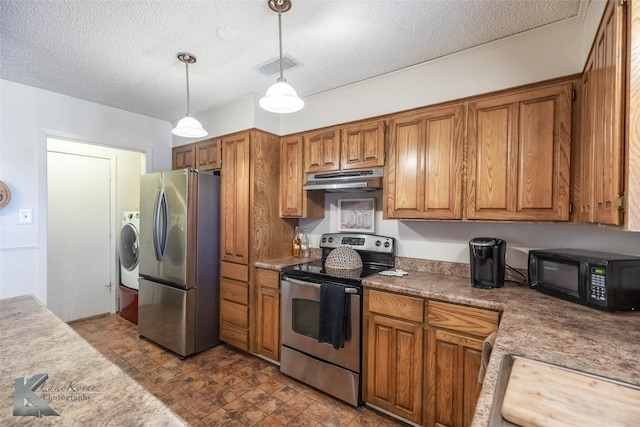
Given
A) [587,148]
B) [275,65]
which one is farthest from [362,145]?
[587,148]

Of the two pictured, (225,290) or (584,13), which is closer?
(584,13)

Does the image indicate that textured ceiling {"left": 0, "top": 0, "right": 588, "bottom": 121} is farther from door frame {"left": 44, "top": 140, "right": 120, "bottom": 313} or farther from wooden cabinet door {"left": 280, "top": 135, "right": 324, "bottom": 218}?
door frame {"left": 44, "top": 140, "right": 120, "bottom": 313}

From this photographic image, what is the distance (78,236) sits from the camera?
146 inches

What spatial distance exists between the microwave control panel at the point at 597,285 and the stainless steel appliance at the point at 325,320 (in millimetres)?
1228

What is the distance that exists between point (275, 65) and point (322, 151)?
80 cm

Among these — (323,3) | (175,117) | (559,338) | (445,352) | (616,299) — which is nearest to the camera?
(559,338)

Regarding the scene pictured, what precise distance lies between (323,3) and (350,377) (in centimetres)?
236

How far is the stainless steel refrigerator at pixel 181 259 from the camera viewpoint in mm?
2760

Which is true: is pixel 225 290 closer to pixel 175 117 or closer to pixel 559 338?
pixel 175 117

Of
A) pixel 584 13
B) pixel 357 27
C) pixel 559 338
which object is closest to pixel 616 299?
pixel 559 338

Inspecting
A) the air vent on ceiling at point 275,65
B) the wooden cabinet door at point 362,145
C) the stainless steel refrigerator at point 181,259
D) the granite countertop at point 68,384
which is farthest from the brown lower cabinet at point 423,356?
the air vent on ceiling at point 275,65

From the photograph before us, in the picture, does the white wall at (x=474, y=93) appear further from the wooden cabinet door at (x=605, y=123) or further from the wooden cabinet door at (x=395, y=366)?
the wooden cabinet door at (x=395, y=366)

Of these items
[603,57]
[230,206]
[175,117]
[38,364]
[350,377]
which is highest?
[175,117]

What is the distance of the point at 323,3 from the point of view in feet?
5.21
